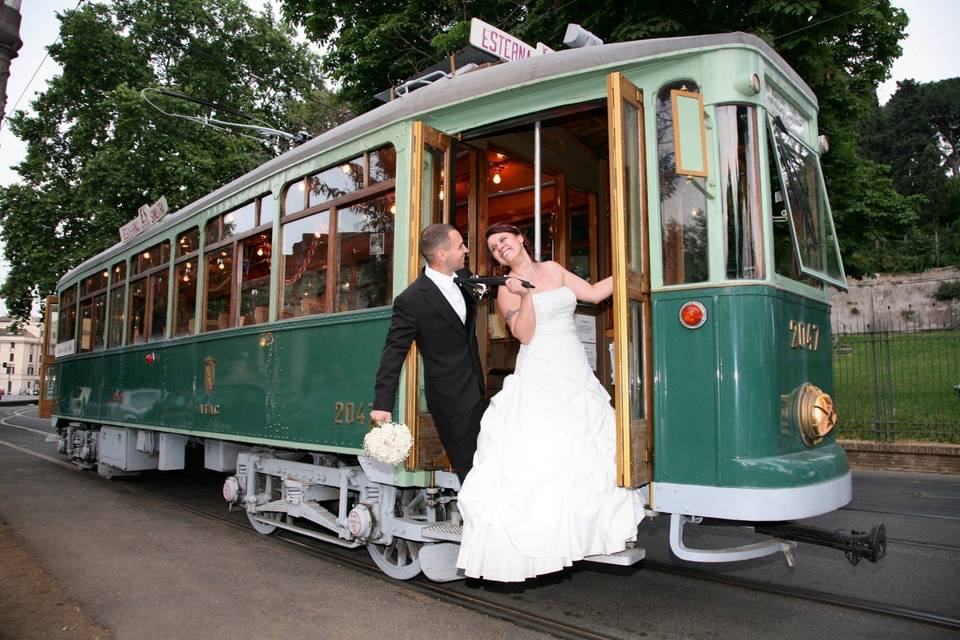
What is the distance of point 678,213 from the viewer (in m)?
3.90

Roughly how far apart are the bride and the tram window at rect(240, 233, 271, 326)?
265 centimetres

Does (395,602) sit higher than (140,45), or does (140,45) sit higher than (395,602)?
(140,45)

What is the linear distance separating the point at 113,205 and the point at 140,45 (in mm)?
6278

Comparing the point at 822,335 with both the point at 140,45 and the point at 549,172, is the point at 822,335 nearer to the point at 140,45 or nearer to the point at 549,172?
the point at 549,172

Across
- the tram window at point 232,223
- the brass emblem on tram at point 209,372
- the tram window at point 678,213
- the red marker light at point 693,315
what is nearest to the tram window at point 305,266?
the tram window at point 232,223

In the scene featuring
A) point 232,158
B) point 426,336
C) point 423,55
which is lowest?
point 426,336

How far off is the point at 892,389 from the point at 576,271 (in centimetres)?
759

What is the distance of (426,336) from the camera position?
4.20 m

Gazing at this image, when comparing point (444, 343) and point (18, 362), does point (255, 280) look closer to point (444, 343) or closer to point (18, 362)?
point (444, 343)

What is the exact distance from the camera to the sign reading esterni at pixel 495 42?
534cm

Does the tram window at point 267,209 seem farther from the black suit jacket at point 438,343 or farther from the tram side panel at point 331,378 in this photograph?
the black suit jacket at point 438,343

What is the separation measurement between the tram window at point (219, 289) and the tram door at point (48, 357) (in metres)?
7.72

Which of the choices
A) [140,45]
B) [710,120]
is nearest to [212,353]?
[710,120]

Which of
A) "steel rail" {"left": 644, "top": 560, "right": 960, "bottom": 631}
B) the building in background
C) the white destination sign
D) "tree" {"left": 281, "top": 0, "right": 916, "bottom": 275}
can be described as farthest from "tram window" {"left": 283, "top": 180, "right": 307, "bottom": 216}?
the building in background
